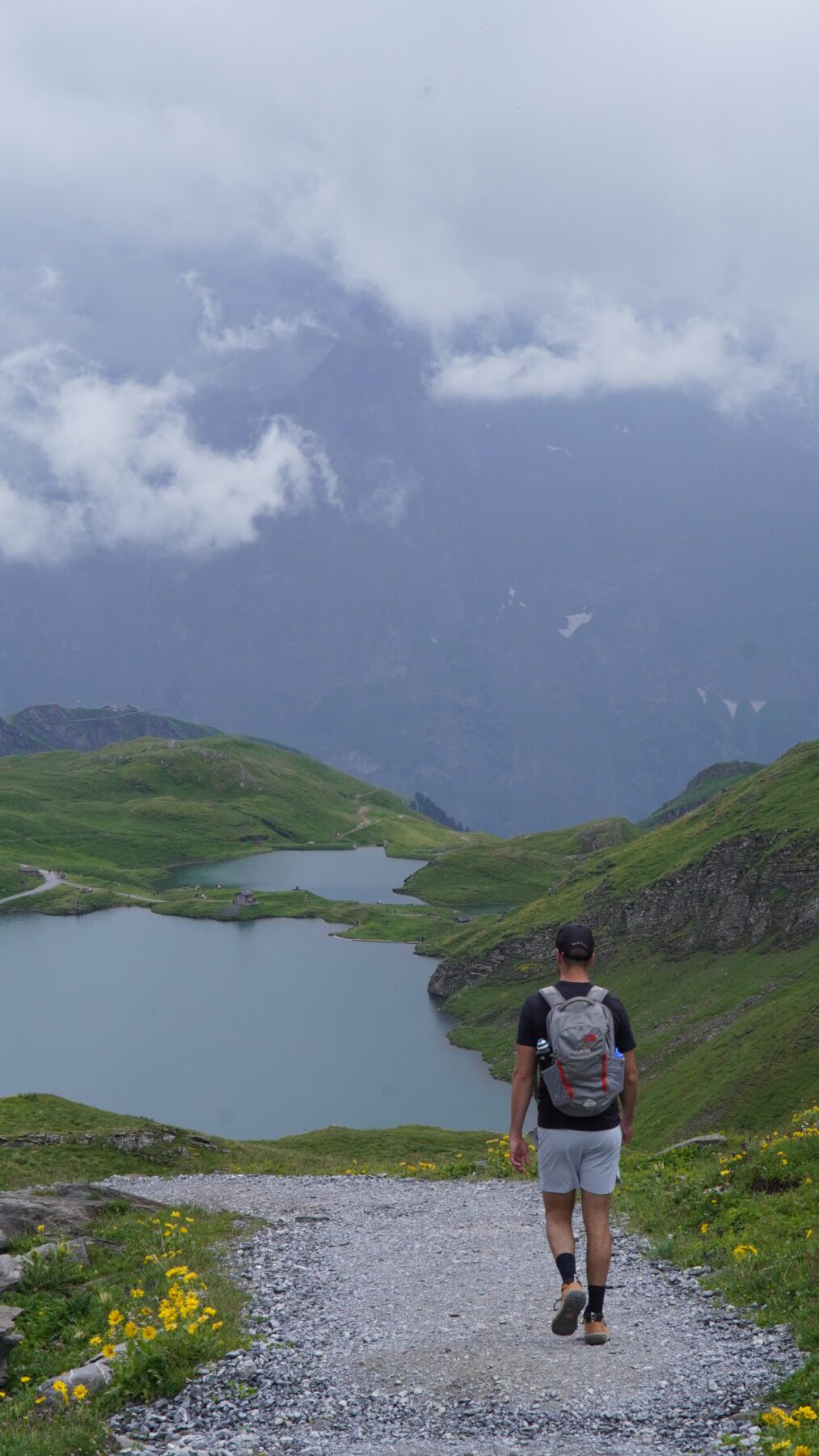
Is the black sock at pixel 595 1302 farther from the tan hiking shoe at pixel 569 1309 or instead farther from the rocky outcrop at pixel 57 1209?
the rocky outcrop at pixel 57 1209

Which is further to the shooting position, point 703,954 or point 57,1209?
point 703,954

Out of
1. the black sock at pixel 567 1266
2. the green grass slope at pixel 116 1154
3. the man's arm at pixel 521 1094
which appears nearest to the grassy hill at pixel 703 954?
the green grass slope at pixel 116 1154

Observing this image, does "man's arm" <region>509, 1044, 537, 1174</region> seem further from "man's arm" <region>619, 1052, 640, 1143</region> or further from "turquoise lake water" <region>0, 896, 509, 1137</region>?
"turquoise lake water" <region>0, 896, 509, 1137</region>

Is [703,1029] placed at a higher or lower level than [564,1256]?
lower

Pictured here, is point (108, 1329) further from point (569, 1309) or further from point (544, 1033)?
point (544, 1033)

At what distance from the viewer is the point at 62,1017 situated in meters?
178

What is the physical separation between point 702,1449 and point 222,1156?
36.8 m

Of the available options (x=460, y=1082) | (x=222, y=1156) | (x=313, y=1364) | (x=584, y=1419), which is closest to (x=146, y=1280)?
(x=313, y=1364)

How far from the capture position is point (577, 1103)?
14125mm

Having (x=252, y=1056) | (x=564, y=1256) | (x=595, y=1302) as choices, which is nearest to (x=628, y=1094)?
(x=564, y=1256)

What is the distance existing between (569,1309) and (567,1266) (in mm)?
561

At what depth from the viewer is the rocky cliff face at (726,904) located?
12531 cm

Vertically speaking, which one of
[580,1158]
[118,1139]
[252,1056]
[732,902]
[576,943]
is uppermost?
[732,902]

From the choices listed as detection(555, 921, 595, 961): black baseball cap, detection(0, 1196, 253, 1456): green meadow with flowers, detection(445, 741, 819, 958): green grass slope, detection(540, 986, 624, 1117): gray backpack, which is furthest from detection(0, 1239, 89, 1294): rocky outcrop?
detection(445, 741, 819, 958): green grass slope
